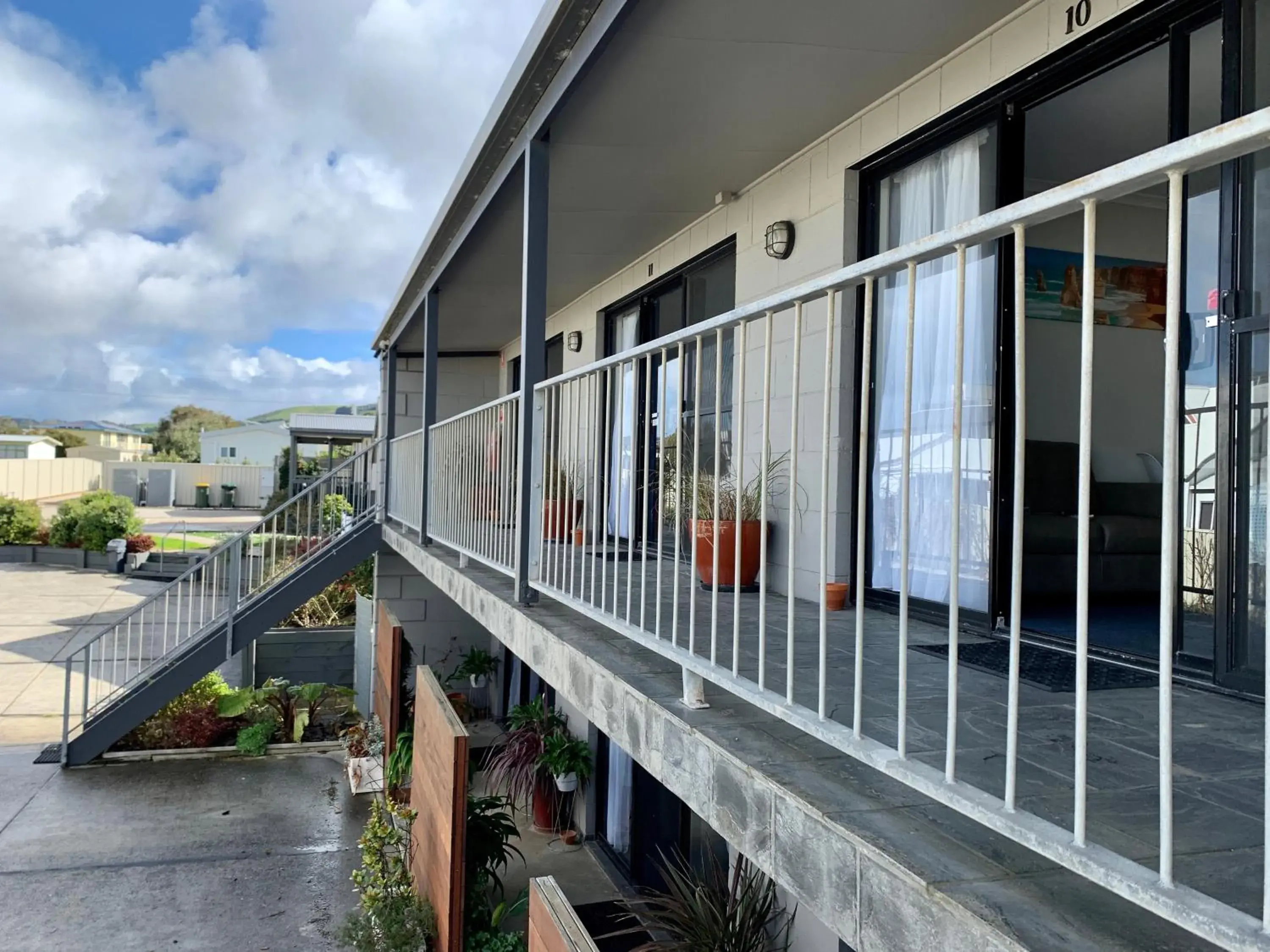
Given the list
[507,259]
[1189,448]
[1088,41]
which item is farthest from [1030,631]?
[507,259]

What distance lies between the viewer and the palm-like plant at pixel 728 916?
3.57m

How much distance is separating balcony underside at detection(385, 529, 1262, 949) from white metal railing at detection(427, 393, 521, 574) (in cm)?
108

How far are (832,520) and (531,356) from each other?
1.46 meters

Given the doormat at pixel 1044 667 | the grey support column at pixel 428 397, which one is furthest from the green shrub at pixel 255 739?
the doormat at pixel 1044 667

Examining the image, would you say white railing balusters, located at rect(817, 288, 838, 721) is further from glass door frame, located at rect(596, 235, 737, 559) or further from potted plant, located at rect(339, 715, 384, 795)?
potted plant, located at rect(339, 715, 384, 795)

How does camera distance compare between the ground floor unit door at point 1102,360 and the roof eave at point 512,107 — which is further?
the roof eave at point 512,107

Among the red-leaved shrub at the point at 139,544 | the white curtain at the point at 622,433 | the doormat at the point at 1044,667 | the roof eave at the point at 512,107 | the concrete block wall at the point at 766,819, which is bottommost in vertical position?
the red-leaved shrub at the point at 139,544

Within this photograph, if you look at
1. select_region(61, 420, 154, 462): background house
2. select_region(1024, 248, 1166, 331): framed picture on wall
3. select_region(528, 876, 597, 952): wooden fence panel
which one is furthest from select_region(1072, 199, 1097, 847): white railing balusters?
select_region(61, 420, 154, 462): background house

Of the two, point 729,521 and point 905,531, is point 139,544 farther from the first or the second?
point 905,531

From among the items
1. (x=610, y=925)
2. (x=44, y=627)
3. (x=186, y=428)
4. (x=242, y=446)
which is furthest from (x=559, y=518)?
(x=186, y=428)

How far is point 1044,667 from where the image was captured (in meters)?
2.61

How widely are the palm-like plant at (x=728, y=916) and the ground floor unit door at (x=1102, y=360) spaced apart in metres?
1.38

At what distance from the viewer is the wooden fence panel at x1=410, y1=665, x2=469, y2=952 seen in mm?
3879

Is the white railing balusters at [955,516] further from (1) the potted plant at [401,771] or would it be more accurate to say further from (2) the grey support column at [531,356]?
(1) the potted plant at [401,771]
